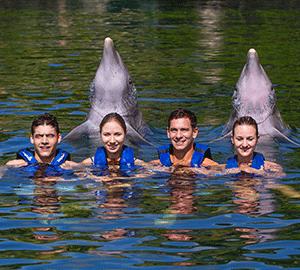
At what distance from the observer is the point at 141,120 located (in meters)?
10.7

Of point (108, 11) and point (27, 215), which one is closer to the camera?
point (27, 215)

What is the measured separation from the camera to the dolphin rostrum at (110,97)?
33.9ft

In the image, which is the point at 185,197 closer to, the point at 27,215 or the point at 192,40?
the point at 27,215

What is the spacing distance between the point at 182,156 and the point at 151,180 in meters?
0.91

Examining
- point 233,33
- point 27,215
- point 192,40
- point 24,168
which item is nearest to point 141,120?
point 24,168

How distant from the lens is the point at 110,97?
1045 cm

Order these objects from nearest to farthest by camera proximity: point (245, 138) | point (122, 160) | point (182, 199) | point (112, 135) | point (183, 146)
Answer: point (182, 199), point (245, 138), point (112, 135), point (183, 146), point (122, 160)

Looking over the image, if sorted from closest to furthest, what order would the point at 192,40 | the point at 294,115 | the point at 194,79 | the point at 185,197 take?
the point at 185,197 → the point at 294,115 → the point at 194,79 → the point at 192,40

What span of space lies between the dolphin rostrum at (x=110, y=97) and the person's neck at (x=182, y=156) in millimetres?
1701

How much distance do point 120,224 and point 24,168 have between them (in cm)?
272

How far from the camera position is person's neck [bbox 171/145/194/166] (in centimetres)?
866

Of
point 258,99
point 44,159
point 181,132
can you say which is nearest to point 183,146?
point 181,132

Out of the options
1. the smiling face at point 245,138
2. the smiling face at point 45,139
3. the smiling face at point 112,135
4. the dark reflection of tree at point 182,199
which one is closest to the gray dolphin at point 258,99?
the smiling face at point 245,138

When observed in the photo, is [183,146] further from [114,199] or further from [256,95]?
[256,95]
